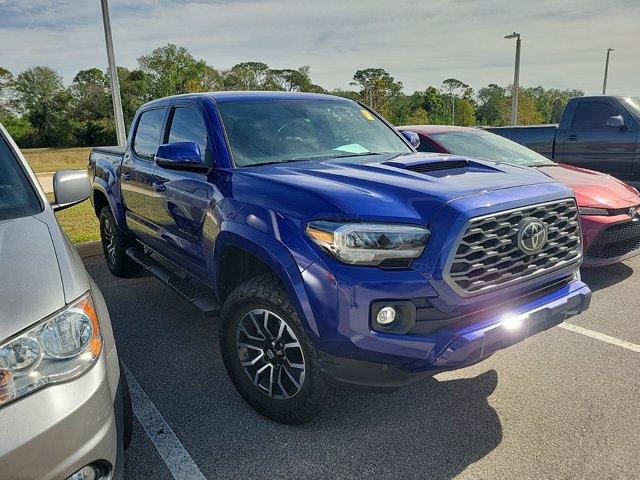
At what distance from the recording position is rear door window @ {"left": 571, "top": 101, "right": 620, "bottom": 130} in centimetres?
770

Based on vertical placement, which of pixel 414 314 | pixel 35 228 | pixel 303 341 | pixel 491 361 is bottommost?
pixel 491 361

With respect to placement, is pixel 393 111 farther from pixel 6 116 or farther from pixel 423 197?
pixel 423 197

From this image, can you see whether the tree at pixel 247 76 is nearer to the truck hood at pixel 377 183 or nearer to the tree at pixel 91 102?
the tree at pixel 91 102

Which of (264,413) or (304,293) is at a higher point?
(304,293)

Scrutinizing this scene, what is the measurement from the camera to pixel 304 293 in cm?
238

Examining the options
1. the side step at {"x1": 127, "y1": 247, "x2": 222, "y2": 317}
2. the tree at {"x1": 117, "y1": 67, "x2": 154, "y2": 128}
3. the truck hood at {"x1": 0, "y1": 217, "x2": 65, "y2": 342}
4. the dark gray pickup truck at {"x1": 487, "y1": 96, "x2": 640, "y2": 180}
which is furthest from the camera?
the tree at {"x1": 117, "y1": 67, "x2": 154, "y2": 128}

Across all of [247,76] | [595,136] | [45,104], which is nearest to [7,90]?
[45,104]

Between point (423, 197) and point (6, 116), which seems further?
point (6, 116)

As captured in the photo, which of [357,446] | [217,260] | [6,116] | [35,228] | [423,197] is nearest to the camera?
[35,228]

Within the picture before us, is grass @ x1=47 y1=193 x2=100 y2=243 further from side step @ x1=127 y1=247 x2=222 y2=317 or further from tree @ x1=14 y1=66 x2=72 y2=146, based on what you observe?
tree @ x1=14 y1=66 x2=72 y2=146

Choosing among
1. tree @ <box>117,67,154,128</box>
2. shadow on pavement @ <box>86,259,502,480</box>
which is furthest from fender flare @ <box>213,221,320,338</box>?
tree @ <box>117,67,154,128</box>

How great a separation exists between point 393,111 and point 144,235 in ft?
171

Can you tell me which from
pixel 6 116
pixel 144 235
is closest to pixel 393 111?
pixel 6 116

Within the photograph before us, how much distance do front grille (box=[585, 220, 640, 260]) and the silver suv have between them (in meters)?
4.37
